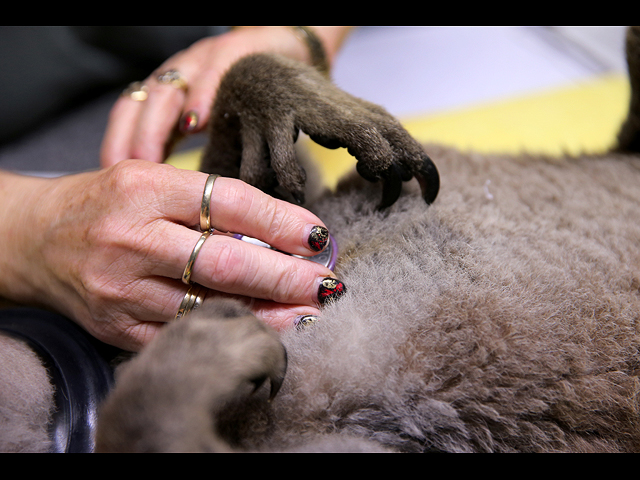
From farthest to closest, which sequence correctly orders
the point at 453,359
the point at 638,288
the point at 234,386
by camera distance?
the point at 638,288, the point at 453,359, the point at 234,386

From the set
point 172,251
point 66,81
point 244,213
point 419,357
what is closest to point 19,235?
point 172,251

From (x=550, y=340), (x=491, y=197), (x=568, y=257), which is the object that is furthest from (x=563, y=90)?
(x=550, y=340)

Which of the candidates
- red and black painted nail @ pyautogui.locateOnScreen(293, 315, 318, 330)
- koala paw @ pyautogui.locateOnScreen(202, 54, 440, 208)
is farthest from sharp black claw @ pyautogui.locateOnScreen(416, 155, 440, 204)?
red and black painted nail @ pyautogui.locateOnScreen(293, 315, 318, 330)

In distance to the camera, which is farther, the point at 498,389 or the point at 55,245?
the point at 55,245

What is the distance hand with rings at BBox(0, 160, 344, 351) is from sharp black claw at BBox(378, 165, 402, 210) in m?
0.18

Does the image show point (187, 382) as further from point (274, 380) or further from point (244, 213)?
point (244, 213)

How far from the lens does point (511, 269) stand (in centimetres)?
82

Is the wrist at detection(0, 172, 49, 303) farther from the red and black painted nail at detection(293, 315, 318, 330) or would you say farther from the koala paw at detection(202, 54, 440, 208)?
the red and black painted nail at detection(293, 315, 318, 330)

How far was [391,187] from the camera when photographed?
0.87 metres

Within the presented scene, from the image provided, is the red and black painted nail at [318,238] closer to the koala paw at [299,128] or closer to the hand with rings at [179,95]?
the koala paw at [299,128]

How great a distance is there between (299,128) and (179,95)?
2.11 feet
